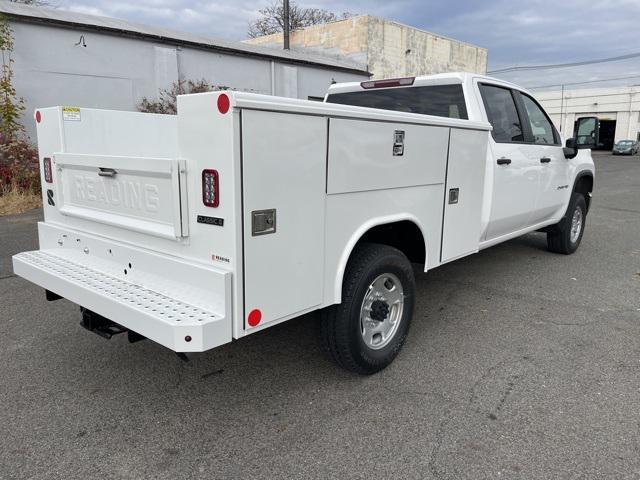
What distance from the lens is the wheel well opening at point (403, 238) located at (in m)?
3.70

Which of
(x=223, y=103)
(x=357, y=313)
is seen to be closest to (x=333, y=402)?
(x=357, y=313)

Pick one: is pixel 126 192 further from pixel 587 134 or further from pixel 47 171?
pixel 587 134

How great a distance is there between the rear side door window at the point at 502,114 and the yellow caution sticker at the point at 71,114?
338 centimetres

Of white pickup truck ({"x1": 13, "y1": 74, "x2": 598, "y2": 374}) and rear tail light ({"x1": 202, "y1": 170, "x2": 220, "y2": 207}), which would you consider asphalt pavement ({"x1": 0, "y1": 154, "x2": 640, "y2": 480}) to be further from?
rear tail light ({"x1": 202, "y1": 170, "x2": 220, "y2": 207})

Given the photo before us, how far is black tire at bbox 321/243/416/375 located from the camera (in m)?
3.17

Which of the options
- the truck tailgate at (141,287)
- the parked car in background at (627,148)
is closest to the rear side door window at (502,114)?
the truck tailgate at (141,287)

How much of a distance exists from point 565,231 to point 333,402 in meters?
4.93

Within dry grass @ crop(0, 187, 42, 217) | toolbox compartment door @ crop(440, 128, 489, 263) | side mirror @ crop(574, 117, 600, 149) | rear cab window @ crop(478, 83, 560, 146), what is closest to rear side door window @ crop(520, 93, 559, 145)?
rear cab window @ crop(478, 83, 560, 146)

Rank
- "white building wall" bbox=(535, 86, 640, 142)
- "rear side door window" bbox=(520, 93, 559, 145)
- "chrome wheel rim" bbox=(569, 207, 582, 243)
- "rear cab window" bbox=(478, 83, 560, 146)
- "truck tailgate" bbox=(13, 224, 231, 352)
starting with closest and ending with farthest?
"truck tailgate" bbox=(13, 224, 231, 352) < "rear cab window" bbox=(478, 83, 560, 146) < "rear side door window" bbox=(520, 93, 559, 145) < "chrome wheel rim" bbox=(569, 207, 582, 243) < "white building wall" bbox=(535, 86, 640, 142)

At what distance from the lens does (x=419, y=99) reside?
4.95 meters

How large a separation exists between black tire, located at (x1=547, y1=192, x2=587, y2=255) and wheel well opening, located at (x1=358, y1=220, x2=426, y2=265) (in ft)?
12.0

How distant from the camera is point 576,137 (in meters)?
6.27

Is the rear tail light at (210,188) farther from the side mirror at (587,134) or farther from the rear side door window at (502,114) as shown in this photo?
the side mirror at (587,134)

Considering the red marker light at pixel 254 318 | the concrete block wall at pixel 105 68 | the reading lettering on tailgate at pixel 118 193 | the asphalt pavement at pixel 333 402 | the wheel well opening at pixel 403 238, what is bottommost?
the asphalt pavement at pixel 333 402
